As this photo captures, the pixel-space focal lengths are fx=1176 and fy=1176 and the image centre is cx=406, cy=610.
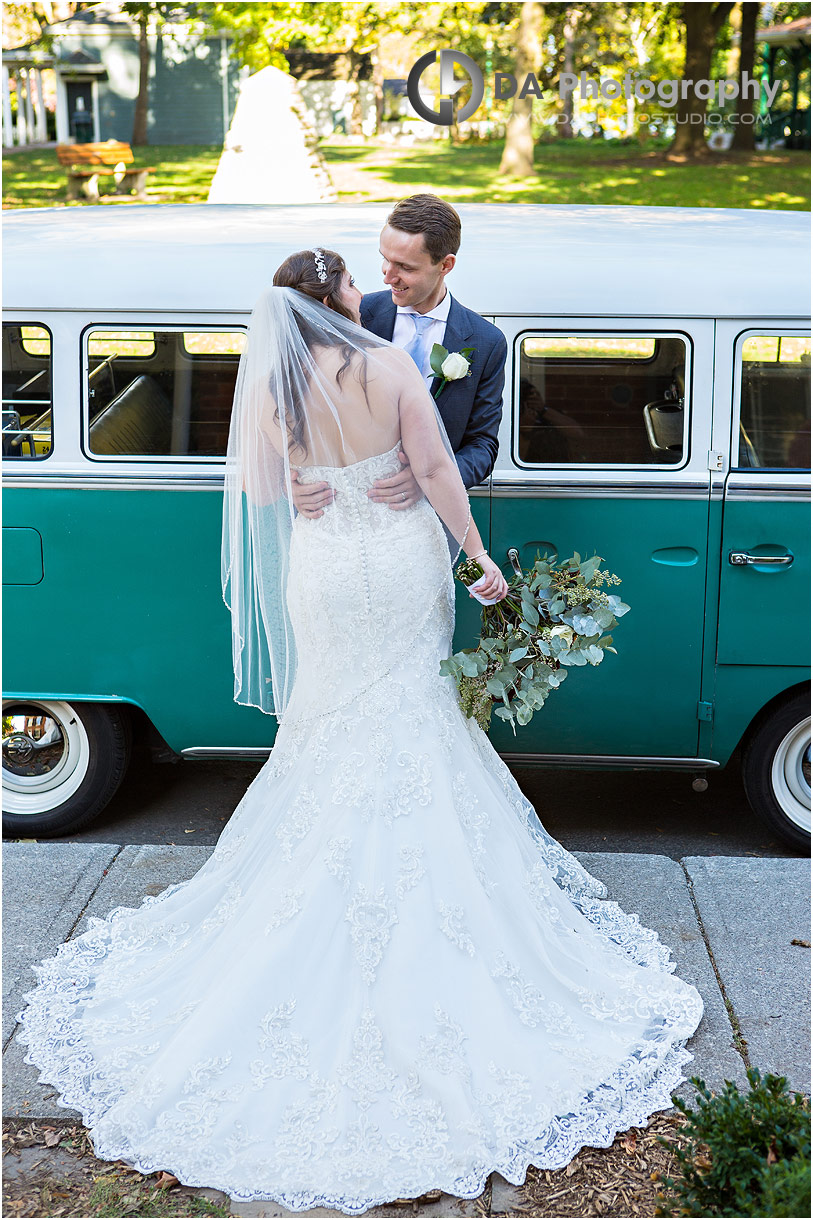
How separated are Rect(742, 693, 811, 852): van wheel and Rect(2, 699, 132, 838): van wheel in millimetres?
2601

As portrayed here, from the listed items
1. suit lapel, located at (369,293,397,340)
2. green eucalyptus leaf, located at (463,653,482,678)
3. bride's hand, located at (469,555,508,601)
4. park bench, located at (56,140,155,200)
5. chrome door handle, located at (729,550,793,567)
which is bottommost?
green eucalyptus leaf, located at (463,653,482,678)

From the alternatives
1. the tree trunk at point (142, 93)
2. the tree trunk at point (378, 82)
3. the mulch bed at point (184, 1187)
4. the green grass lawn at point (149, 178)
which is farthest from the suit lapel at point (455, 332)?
the tree trunk at point (142, 93)

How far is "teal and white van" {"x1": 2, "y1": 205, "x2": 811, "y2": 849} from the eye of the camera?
4441 mm

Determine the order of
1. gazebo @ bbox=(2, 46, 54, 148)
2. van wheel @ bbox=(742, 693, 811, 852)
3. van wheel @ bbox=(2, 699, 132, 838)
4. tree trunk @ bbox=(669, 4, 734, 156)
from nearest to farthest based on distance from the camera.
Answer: van wheel @ bbox=(742, 693, 811, 852), van wheel @ bbox=(2, 699, 132, 838), tree trunk @ bbox=(669, 4, 734, 156), gazebo @ bbox=(2, 46, 54, 148)

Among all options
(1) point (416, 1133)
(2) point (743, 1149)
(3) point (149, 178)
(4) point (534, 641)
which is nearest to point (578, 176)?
(3) point (149, 178)

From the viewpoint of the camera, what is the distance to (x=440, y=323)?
12.6 ft

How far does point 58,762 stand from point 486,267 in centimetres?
270

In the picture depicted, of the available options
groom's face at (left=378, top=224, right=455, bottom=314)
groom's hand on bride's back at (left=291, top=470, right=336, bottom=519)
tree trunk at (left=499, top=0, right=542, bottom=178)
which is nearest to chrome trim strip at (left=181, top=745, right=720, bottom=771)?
groom's hand on bride's back at (left=291, top=470, right=336, bottom=519)

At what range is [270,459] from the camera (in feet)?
11.1

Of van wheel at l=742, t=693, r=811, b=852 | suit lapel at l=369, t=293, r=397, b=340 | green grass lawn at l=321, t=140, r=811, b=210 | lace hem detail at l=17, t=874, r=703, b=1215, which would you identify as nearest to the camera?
lace hem detail at l=17, t=874, r=703, b=1215

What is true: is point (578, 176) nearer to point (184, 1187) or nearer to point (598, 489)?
point (598, 489)

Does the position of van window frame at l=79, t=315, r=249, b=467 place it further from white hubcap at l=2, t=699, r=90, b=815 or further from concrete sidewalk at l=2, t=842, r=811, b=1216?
concrete sidewalk at l=2, t=842, r=811, b=1216

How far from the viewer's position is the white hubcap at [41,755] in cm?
491

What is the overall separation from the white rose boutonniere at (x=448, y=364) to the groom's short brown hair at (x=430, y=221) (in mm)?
280
